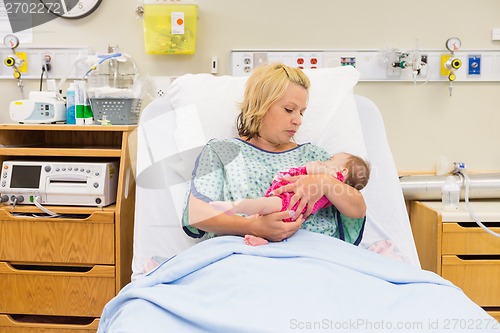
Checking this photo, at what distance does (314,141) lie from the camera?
1.85 metres

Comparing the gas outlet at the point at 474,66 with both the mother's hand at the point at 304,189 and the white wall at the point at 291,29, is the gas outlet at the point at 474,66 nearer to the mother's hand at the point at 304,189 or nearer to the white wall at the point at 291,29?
the white wall at the point at 291,29

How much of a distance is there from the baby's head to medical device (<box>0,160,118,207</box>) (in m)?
0.97

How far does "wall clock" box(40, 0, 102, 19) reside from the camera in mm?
2482

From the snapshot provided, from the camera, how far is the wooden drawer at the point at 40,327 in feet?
6.67

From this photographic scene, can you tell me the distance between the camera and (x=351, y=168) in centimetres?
154

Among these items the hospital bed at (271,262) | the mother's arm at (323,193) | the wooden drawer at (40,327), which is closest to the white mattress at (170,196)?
the hospital bed at (271,262)

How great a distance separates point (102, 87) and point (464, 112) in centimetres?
176

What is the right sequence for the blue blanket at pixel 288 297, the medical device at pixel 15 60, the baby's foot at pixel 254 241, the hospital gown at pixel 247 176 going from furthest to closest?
1. the medical device at pixel 15 60
2. the hospital gown at pixel 247 176
3. the baby's foot at pixel 254 241
4. the blue blanket at pixel 288 297

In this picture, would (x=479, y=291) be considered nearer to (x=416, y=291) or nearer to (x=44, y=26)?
(x=416, y=291)

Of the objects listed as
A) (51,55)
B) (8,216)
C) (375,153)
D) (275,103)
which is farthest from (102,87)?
(375,153)

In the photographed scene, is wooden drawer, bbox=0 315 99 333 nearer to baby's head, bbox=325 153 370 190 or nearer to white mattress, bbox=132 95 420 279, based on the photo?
white mattress, bbox=132 95 420 279

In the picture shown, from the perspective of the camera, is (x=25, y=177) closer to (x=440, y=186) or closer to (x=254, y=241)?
(x=254, y=241)

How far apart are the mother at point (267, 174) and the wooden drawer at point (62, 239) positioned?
0.61 meters

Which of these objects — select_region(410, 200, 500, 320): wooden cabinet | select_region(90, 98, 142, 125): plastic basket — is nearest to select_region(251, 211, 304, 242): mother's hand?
select_region(410, 200, 500, 320): wooden cabinet
